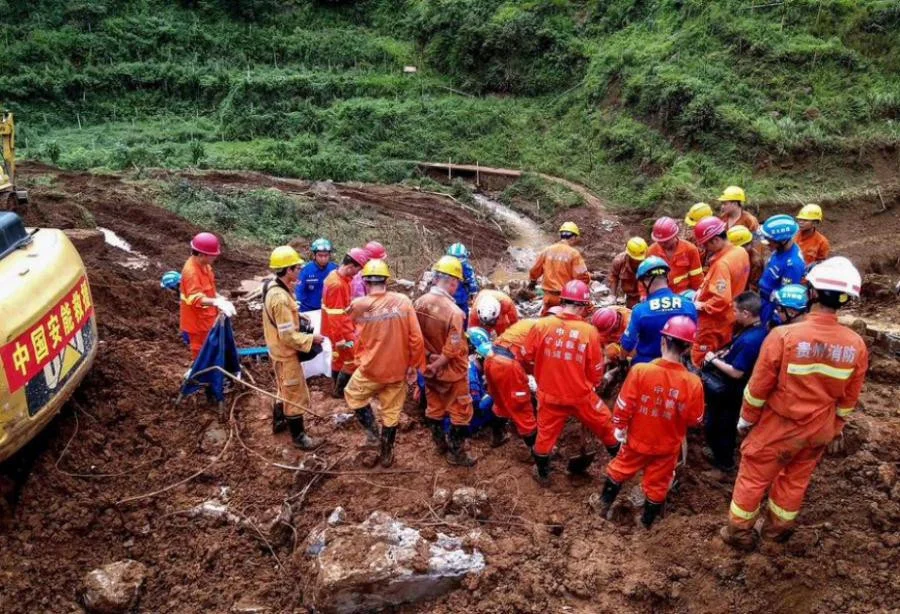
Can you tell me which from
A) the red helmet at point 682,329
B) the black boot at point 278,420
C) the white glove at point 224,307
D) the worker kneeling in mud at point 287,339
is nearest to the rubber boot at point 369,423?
the worker kneeling in mud at point 287,339

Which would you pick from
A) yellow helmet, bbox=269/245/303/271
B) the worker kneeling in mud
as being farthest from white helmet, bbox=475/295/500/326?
yellow helmet, bbox=269/245/303/271

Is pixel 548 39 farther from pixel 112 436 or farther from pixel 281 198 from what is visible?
pixel 112 436

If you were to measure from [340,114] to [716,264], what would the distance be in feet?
56.0

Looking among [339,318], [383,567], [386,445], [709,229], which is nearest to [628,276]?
[709,229]

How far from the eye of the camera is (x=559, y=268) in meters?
7.14

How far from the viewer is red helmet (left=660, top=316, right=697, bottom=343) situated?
156 inches

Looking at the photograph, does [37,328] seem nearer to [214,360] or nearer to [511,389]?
[214,360]

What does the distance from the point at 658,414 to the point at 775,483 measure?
2.69 ft

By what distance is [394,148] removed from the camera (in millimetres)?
19500

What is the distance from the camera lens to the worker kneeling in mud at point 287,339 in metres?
5.04

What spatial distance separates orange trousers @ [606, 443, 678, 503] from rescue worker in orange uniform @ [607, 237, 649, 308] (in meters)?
2.82

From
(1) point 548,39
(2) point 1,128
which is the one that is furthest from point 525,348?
(1) point 548,39

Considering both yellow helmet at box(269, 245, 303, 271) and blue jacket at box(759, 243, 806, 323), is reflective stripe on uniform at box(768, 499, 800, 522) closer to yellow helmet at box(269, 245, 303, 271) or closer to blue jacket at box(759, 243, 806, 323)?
blue jacket at box(759, 243, 806, 323)

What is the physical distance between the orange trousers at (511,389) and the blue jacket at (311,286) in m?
2.62
